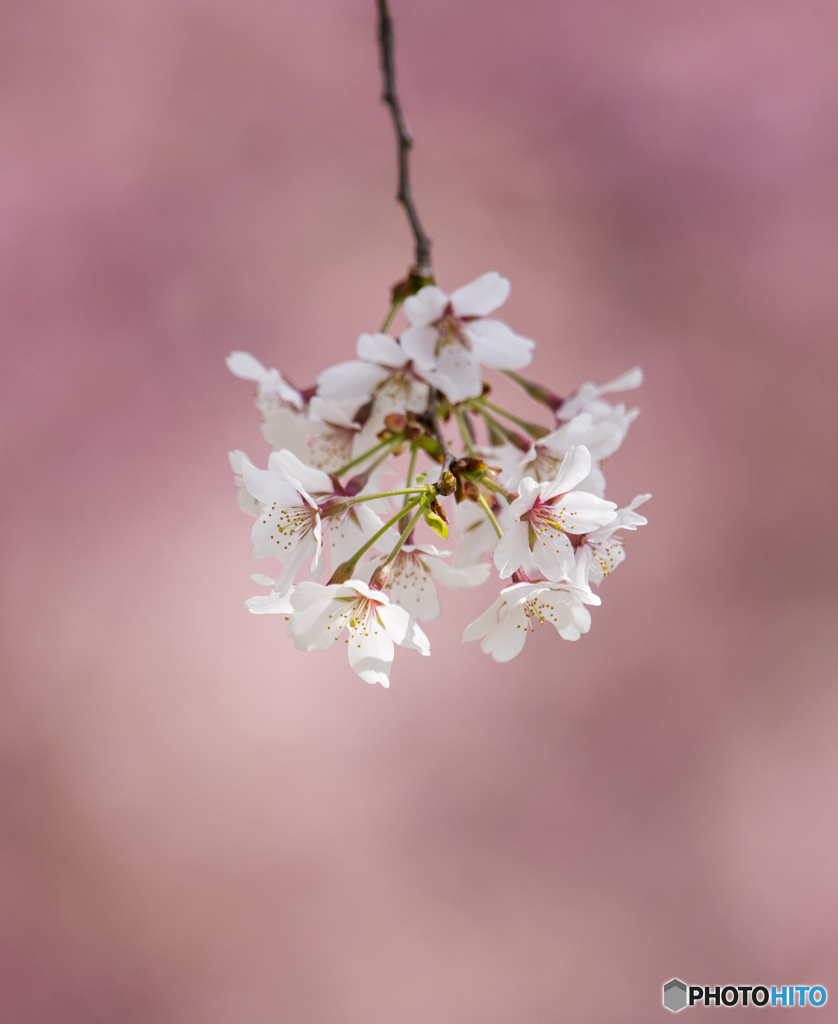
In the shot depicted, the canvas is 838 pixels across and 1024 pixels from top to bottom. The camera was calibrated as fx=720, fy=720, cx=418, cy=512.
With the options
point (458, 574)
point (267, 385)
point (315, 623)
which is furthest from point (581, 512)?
point (267, 385)

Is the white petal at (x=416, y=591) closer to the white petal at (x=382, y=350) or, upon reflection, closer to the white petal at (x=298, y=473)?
the white petal at (x=298, y=473)

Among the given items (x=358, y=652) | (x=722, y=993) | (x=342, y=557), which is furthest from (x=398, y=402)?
(x=722, y=993)

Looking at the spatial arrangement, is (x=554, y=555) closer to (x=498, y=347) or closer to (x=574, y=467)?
(x=574, y=467)

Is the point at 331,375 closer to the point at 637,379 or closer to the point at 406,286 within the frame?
the point at 406,286

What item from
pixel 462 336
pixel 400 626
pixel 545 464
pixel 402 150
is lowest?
pixel 400 626

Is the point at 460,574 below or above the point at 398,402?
below

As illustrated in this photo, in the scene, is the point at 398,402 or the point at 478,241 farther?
the point at 478,241

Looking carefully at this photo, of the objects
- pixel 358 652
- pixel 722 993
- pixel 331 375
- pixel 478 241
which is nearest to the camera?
pixel 358 652
